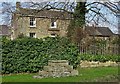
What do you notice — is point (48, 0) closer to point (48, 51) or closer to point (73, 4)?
point (73, 4)

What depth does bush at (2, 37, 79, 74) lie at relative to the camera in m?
13.2

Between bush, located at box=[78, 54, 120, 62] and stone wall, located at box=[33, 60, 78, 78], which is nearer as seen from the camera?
stone wall, located at box=[33, 60, 78, 78]

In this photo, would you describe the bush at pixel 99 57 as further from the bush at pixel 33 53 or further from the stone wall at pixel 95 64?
the bush at pixel 33 53

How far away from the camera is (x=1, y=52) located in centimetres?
1302

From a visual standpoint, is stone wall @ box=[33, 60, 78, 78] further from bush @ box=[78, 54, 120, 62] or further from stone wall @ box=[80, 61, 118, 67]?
stone wall @ box=[80, 61, 118, 67]

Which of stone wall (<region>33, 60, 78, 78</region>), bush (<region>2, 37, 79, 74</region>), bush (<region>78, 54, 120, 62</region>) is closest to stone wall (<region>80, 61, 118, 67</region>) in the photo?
bush (<region>78, 54, 120, 62</region>)

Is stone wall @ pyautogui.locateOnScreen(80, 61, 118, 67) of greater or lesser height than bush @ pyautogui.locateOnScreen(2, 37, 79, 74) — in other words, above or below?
below

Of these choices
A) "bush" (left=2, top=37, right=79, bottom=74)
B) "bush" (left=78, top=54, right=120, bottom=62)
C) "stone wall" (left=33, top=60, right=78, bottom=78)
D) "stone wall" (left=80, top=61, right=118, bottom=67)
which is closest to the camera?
"stone wall" (left=33, top=60, right=78, bottom=78)

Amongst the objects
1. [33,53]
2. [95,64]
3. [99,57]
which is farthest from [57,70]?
[99,57]

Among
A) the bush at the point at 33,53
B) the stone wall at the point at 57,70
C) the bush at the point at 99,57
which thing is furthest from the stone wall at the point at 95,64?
the stone wall at the point at 57,70

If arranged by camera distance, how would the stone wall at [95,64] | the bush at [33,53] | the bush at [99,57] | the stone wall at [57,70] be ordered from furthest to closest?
the bush at [99,57] < the stone wall at [95,64] < the bush at [33,53] < the stone wall at [57,70]

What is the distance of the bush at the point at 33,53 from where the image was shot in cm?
1323

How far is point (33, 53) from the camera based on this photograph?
1372 cm

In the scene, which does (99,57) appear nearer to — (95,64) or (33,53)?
(95,64)
